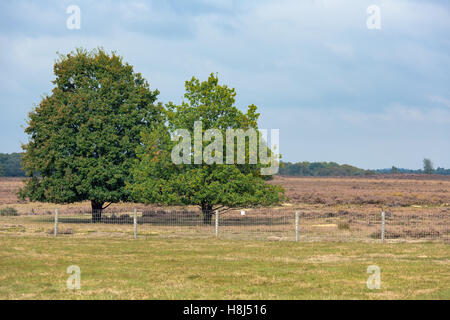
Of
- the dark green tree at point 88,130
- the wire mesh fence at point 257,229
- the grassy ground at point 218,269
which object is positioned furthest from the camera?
the dark green tree at point 88,130

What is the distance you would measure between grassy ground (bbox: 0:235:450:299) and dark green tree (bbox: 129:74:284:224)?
29.2 feet

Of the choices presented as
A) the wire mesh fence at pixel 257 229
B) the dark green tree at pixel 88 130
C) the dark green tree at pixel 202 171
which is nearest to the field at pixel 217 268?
the wire mesh fence at pixel 257 229

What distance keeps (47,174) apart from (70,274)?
82.9 feet

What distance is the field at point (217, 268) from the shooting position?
14.5 meters

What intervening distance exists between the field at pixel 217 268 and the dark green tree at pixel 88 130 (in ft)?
34.8

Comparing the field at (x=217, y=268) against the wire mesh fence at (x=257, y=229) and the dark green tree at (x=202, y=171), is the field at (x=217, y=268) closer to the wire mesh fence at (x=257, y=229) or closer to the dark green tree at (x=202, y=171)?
the wire mesh fence at (x=257, y=229)

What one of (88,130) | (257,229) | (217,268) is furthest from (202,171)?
(217,268)

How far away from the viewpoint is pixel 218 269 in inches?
723

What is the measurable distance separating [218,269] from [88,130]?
79.7 feet

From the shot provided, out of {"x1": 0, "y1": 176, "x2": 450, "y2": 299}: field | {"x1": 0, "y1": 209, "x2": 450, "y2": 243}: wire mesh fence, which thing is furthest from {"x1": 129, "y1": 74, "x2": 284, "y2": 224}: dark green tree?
{"x1": 0, "y1": 176, "x2": 450, "y2": 299}: field

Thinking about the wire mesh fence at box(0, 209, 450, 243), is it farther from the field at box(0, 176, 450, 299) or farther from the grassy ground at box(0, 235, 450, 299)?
the grassy ground at box(0, 235, 450, 299)

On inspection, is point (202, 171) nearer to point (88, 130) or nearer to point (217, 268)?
point (88, 130)

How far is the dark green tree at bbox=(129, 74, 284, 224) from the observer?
36000mm
